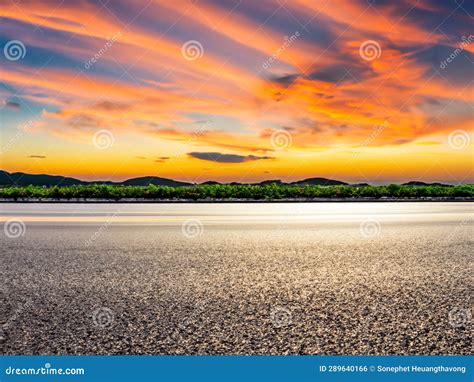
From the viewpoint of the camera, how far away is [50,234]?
11500 millimetres

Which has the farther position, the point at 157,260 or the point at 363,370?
the point at 157,260

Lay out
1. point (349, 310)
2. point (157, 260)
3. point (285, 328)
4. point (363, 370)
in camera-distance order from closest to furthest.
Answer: point (363, 370) < point (285, 328) < point (349, 310) < point (157, 260)

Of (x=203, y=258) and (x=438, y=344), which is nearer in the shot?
(x=438, y=344)

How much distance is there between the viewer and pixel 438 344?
3.97m

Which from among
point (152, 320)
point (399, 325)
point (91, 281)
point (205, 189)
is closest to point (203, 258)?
point (91, 281)

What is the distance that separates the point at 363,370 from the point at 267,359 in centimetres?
65

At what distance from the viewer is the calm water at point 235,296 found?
400 centimetres

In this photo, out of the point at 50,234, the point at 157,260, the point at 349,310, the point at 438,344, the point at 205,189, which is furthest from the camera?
the point at 205,189

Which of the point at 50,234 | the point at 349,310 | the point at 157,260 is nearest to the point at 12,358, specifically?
the point at 349,310

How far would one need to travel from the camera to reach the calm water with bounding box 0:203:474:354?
4004 millimetres

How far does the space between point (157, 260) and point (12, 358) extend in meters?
4.33

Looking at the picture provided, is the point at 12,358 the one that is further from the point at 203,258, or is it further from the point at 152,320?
the point at 203,258

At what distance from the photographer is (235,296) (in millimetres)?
5465

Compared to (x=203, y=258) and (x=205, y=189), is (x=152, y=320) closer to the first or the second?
(x=203, y=258)
